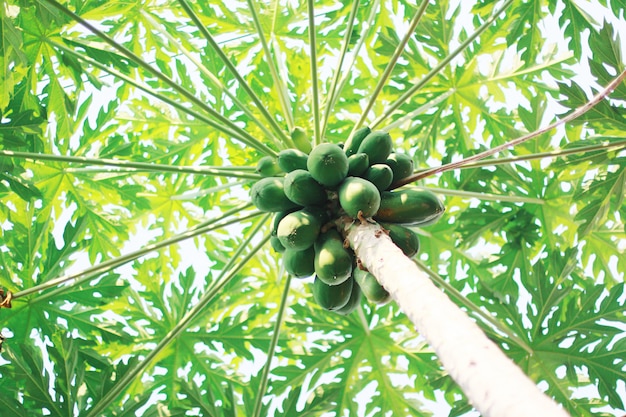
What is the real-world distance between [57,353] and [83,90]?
2.30m

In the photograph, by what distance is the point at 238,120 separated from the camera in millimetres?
5254

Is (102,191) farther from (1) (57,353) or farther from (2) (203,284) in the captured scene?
(1) (57,353)

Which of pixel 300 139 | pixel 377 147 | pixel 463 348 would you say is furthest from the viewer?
pixel 300 139

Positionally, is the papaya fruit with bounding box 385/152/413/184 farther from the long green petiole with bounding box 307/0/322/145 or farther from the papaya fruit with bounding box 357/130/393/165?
the long green petiole with bounding box 307/0/322/145

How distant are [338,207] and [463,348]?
1.37 meters

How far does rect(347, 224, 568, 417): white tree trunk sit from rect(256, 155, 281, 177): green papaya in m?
1.18

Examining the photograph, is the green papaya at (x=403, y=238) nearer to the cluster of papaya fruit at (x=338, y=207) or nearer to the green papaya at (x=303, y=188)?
the cluster of papaya fruit at (x=338, y=207)

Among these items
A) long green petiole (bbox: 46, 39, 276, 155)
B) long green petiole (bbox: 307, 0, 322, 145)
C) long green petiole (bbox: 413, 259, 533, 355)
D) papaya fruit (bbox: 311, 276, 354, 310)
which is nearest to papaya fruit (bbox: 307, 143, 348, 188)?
papaya fruit (bbox: 311, 276, 354, 310)

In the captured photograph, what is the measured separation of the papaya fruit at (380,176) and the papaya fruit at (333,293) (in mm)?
417

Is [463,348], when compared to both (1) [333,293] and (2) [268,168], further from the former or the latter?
(2) [268,168]

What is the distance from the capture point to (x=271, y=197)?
2.74 m

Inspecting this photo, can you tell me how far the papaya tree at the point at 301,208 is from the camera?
2857 millimetres

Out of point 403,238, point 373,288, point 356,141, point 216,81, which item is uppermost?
point 216,81

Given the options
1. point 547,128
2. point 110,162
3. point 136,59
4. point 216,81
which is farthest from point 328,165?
point 216,81
